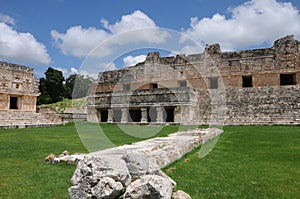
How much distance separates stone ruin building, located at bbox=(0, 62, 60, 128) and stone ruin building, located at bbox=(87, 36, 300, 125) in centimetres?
628

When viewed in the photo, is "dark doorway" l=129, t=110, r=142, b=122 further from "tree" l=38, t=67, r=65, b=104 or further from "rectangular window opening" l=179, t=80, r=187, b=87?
"tree" l=38, t=67, r=65, b=104

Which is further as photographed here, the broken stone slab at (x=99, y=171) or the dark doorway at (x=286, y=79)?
the dark doorway at (x=286, y=79)

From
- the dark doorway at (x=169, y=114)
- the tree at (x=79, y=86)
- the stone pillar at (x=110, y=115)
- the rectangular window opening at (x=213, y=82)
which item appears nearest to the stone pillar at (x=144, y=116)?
the dark doorway at (x=169, y=114)

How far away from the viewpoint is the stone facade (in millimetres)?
25828

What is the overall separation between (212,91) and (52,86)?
39.3 m

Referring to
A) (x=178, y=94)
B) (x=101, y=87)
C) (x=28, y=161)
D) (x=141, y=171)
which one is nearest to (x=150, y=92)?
(x=178, y=94)

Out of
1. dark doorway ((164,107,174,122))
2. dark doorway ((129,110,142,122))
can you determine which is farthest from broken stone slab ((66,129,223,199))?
dark doorway ((129,110,142,122))

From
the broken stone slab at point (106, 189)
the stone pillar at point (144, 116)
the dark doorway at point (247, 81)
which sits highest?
the dark doorway at point (247, 81)

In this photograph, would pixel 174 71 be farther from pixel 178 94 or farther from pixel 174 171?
pixel 174 171

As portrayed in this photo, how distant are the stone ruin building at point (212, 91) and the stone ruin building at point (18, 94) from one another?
628 cm

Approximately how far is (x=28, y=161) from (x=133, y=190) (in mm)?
3990

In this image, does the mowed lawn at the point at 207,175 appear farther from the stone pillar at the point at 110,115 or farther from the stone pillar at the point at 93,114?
the stone pillar at the point at 93,114

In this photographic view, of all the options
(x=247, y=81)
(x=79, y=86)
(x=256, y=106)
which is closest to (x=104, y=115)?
(x=256, y=106)

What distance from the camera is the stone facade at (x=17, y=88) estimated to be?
2583cm
